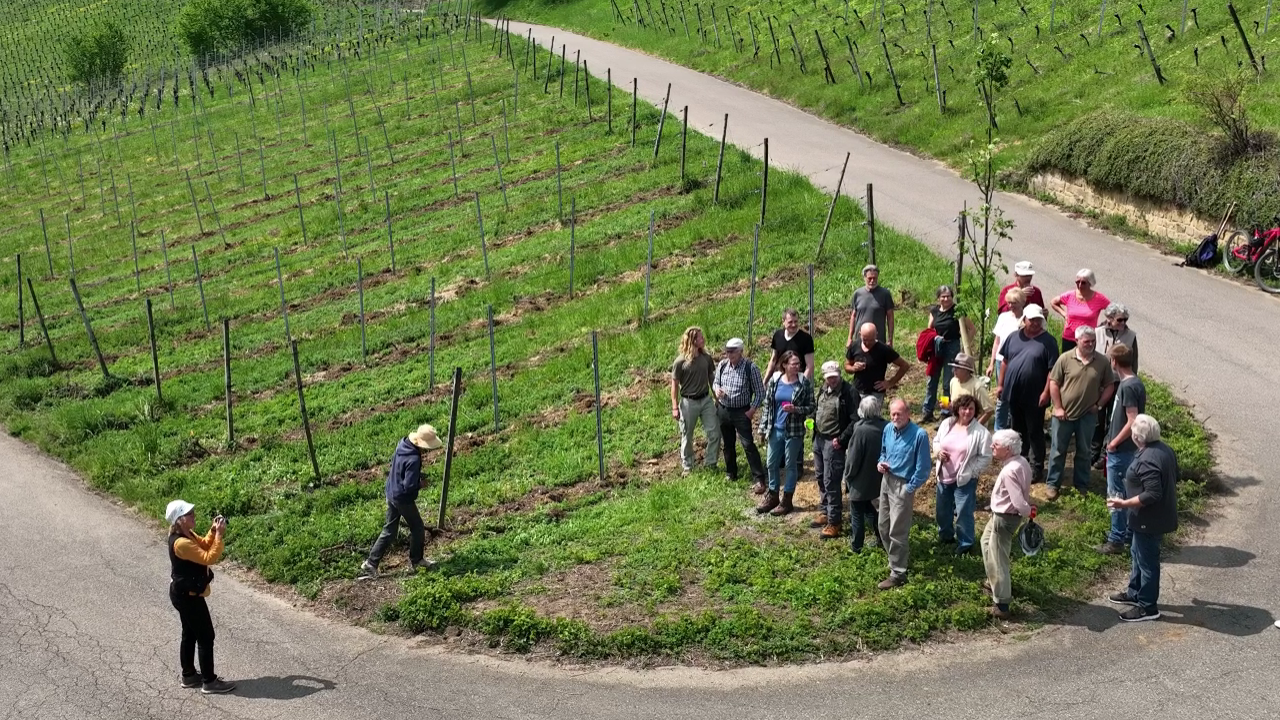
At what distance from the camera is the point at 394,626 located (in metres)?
10.8

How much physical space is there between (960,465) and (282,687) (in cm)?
614

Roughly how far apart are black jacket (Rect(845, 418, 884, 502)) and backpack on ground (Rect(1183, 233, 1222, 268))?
11.0 meters

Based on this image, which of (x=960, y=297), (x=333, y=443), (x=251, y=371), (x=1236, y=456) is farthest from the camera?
(x=251, y=371)

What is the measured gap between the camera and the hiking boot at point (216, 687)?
989cm

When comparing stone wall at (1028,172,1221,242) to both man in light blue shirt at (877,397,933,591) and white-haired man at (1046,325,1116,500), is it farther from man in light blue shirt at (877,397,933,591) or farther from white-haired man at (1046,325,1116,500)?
man in light blue shirt at (877,397,933,591)

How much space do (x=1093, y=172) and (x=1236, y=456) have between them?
400 inches

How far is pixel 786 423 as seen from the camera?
11.5 m

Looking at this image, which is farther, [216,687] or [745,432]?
[745,432]

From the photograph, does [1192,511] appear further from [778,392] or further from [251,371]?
[251,371]

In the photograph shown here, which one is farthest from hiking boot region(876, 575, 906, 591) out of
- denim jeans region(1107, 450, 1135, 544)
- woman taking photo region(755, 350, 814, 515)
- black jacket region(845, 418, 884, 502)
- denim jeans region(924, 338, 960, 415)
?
denim jeans region(924, 338, 960, 415)

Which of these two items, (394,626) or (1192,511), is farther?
(1192,511)

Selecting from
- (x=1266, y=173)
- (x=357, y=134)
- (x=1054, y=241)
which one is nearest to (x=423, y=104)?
(x=357, y=134)

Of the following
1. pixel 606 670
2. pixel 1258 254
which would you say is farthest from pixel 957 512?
pixel 1258 254

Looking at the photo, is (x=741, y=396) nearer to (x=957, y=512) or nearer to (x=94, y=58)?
(x=957, y=512)
